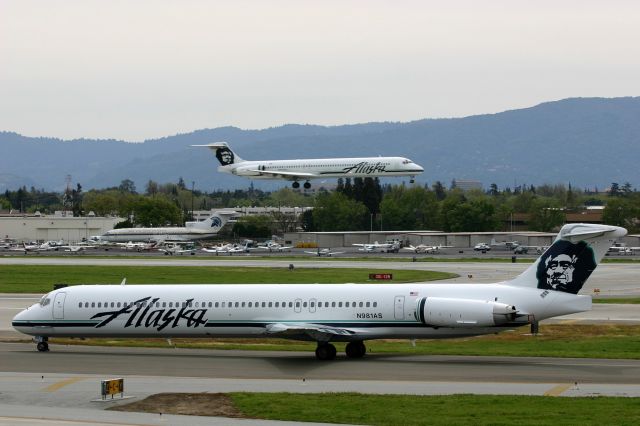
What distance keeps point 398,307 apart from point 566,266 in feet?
18.7

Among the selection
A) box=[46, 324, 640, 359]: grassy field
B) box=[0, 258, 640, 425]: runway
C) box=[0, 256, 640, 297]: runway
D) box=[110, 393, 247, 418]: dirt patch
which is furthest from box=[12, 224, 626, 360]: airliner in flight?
box=[0, 256, 640, 297]: runway

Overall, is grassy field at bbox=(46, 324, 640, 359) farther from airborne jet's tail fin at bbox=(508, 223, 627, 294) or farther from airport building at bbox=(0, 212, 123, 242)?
airport building at bbox=(0, 212, 123, 242)

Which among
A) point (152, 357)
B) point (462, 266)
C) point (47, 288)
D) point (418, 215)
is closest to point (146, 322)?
point (152, 357)

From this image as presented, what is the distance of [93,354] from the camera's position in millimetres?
38969

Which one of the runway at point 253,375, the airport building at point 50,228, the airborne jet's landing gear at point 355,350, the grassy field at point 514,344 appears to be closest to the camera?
the runway at point 253,375

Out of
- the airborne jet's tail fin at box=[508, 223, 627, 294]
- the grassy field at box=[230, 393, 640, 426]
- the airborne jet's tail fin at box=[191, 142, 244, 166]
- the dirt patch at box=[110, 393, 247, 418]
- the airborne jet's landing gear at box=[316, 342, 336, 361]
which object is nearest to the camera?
the grassy field at box=[230, 393, 640, 426]

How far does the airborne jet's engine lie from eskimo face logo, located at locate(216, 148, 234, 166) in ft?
314

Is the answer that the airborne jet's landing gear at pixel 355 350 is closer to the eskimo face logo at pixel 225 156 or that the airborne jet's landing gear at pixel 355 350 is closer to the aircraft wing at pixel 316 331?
the aircraft wing at pixel 316 331

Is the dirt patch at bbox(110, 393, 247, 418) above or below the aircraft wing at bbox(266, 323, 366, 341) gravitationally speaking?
below

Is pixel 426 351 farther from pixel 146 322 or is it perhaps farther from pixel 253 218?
pixel 253 218

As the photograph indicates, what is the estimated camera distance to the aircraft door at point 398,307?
35188 mm

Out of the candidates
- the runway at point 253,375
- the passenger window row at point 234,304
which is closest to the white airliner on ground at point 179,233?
the runway at point 253,375

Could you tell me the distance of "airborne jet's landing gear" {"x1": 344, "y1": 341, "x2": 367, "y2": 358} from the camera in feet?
120

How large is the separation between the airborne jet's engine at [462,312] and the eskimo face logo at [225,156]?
9570 centimetres
